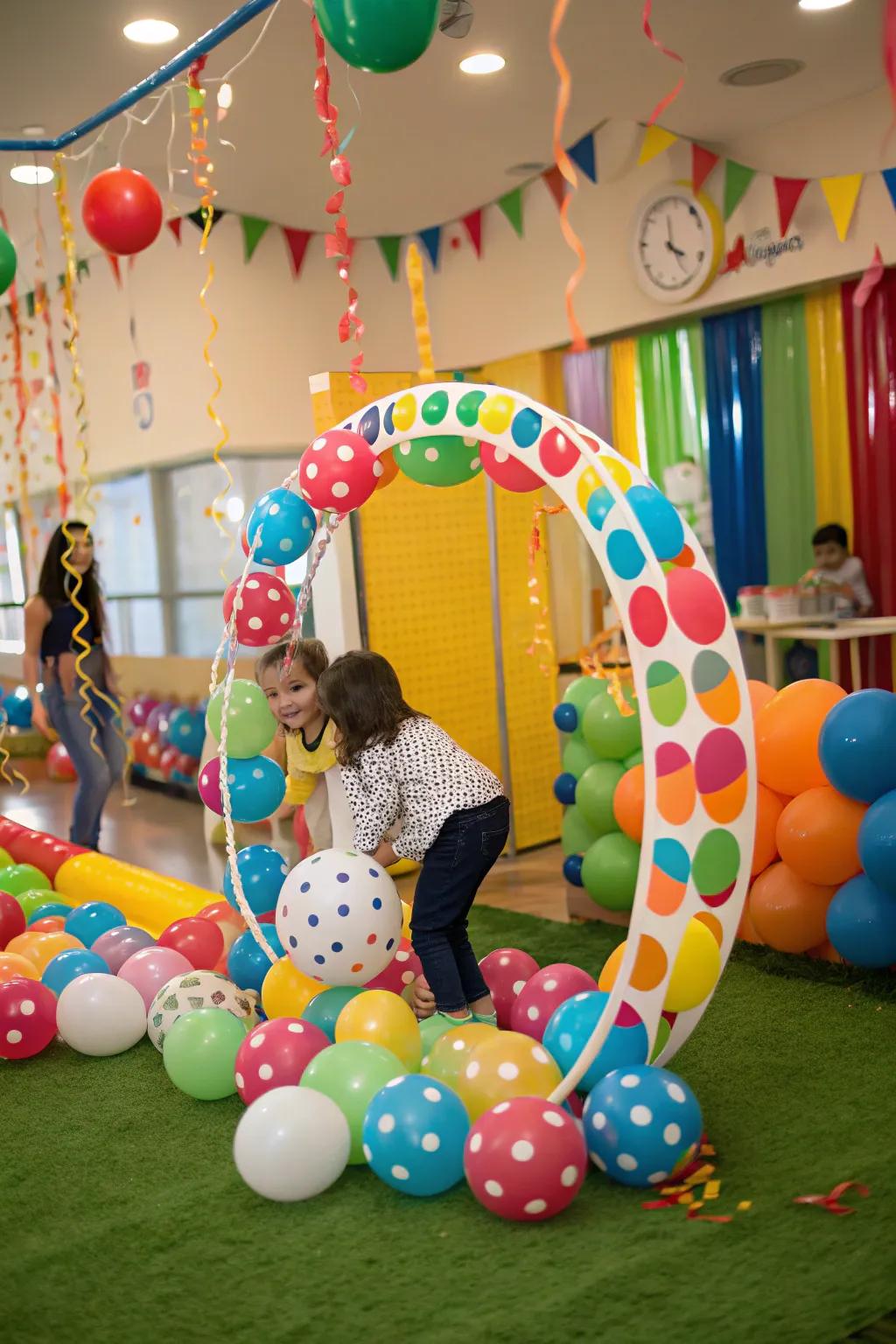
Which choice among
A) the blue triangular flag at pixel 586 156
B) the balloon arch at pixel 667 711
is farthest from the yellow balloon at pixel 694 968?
the blue triangular flag at pixel 586 156

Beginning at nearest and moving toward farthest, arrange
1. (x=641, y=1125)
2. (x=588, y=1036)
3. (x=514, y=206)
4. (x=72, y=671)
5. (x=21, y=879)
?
(x=641, y=1125) → (x=588, y=1036) → (x=21, y=879) → (x=72, y=671) → (x=514, y=206)

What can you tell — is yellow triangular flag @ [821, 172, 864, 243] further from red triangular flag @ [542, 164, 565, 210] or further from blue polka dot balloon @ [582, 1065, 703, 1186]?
blue polka dot balloon @ [582, 1065, 703, 1186]

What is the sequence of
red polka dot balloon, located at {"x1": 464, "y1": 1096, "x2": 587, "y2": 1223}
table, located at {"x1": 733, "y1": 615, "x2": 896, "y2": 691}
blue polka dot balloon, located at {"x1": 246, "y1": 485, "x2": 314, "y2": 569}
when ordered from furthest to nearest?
1. table, located at {"x1": 733, "y1": 615, "x2": 896, "y2": 691}
2. blue polka dot balloon, located at {"x1": 246, "y1": 485, "x2": 314, "y2": 569}
3. red polka dot balloon, located at {"x1": 464, "y1": 1096, "x2": 587, "y2": 1223}

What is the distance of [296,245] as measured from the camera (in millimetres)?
7129

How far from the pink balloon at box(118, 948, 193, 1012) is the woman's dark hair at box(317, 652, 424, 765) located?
78cm

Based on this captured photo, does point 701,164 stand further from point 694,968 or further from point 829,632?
point 694,968

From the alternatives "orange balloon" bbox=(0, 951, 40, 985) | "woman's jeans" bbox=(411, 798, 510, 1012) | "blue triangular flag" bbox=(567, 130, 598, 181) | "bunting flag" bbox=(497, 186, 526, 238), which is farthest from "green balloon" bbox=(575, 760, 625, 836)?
"bunting flag" bbox=(497, 186, 526, 238)

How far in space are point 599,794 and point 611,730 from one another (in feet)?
0.69

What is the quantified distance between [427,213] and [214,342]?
4.74ft

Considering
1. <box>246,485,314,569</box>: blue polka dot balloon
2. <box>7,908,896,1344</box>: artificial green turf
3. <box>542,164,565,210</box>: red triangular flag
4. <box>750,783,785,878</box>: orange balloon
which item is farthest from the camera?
<box>542,164,565,210</box>: red triangular flag

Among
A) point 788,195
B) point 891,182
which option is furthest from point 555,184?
point 891,182

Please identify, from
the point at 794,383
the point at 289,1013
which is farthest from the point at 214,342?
the point at 289,1013

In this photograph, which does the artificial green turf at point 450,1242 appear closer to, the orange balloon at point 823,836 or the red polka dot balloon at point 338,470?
the orange balloon at point 823,836

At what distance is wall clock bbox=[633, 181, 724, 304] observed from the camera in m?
5.61
